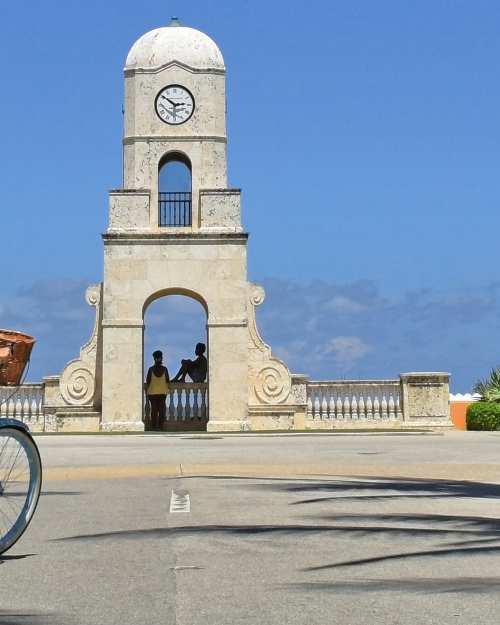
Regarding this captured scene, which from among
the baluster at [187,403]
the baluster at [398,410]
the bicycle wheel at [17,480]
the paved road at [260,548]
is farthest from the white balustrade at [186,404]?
the bicycle wheel at [17,480]

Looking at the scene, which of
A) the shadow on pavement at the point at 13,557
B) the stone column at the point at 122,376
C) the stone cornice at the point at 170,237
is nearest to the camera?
the shadow on pavement at the point at 13,557

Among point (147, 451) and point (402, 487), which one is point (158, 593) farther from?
point (147, 451)

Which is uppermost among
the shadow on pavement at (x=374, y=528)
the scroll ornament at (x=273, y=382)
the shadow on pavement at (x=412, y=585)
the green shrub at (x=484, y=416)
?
the scroll ornament at (x=273, y=382)

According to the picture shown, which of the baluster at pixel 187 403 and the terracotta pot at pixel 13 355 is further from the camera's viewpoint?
the baluster at pixel 187 403

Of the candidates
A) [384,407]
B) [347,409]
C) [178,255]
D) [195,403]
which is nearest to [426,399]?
[384,407]

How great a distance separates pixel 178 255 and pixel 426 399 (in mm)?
8694

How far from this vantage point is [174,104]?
38844 millimetres

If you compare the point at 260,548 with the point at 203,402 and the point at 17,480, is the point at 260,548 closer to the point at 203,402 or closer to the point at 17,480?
the point at 17,480

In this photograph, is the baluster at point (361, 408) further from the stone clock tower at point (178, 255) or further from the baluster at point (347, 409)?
the stone clock tower at point (178, 255)

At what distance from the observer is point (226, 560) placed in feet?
28.5

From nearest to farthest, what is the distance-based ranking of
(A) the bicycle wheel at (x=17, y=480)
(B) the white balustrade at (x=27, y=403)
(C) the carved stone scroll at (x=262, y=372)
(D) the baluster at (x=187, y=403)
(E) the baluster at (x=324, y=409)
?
(A) the bicycle wheel at (x=17, y=480) → (C) the carved stone scroll at (x=262, y=372) → (B) the white balustrade at (x=27, y=403) → (D) the baluster at (x=187, y=403) → (E) the baluster at (x=324, y=409)

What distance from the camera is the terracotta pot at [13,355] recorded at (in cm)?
945

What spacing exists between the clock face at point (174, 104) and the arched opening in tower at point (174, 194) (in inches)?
44.6

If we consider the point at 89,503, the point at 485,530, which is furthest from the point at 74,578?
the point at 89,503
